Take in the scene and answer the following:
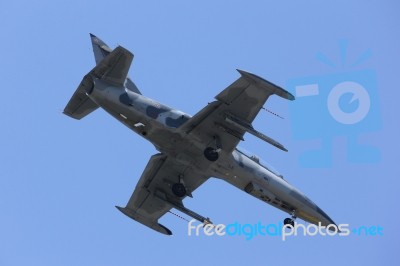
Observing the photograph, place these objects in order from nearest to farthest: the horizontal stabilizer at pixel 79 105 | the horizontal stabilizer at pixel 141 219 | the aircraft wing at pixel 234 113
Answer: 1. the aircraft wing at pixel 234 113
2. the horizontal stabilizer at pixel 79 105
3. the horizontal stabilizer at pixel 141 219

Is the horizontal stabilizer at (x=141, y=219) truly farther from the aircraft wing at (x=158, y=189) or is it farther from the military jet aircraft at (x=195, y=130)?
→ the military jet aircraft at (x=195, y=130)

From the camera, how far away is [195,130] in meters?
33.8

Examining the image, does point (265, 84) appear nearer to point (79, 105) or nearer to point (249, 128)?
point (249, 128)

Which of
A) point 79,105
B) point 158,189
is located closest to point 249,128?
point 158,189

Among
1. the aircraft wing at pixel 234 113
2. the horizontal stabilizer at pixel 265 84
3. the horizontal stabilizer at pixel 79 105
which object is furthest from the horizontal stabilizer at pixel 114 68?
the horizontal stabilizer at pixel 265 84

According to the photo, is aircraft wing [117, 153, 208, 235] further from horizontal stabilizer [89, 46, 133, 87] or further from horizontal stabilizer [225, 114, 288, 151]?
horizontal stabilizer [89, 46, 133, 87]

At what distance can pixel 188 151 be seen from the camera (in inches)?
1377

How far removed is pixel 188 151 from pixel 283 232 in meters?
5.52

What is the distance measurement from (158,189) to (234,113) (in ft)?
23.4

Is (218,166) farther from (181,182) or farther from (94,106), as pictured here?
(94,106)

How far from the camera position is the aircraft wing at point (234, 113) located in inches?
1258

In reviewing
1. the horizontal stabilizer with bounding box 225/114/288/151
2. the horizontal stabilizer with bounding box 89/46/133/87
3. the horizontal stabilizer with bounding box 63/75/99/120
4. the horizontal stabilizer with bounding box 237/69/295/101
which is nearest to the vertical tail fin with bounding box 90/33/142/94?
the horizontal stabilizer with bounding box 63/75/99/120

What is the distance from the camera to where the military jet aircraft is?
108ft

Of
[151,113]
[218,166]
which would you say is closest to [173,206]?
[218,166]
